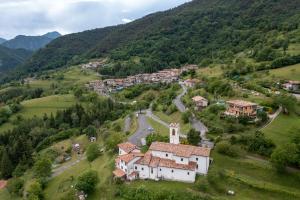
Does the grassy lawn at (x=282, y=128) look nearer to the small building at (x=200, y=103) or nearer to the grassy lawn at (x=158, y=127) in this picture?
the small building at (x=200, y=103)

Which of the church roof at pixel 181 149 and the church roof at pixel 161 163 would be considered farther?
the church roof at pixel 181 149

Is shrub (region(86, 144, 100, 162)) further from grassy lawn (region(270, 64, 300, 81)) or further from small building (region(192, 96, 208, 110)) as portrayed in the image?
grassy lawn (region(270, 64, 300, 81))

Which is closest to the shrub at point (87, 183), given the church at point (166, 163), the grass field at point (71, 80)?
the church at point (166, 163)

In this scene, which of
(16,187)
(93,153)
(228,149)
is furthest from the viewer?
(93,153)

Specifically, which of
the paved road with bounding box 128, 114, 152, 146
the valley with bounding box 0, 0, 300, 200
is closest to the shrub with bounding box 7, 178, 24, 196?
the valley with bounding box 0, 0, 300, 200

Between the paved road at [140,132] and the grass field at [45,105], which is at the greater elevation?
the paved road at [140,132]

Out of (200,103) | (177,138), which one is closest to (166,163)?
(177,138)

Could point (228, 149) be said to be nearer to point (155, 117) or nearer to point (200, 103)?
point (200, 103)
